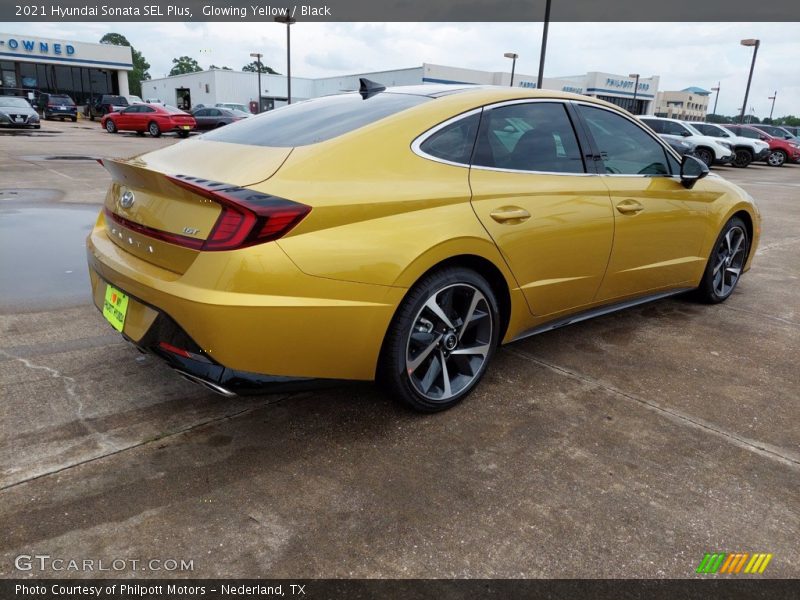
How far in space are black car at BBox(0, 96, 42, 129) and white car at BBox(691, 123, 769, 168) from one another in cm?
2640

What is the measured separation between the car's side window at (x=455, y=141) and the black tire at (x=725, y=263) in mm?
2630

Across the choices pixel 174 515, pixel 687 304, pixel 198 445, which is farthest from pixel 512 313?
pixel 687 304

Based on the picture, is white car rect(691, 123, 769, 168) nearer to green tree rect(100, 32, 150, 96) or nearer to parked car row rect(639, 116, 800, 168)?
parked car row rect(639, 116, 800, 168)

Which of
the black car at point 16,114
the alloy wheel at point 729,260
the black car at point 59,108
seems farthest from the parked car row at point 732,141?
the black car at point 59,108

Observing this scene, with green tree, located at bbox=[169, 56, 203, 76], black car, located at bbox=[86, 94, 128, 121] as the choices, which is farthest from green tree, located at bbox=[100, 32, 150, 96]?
black car, located at bbox=[86, 94, 128, 121]

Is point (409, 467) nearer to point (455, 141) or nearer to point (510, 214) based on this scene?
point (510, 214)

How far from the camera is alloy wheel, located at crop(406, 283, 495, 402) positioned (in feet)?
9.43

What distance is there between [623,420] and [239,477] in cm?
185

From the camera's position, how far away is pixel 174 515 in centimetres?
223

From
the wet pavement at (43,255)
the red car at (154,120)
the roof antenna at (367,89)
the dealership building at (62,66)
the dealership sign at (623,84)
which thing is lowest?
the wet pavement at (43,255)

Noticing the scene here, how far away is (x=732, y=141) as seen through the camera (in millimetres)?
23188

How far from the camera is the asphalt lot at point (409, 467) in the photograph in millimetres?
2100

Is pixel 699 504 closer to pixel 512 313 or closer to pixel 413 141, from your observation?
pixel 512 313

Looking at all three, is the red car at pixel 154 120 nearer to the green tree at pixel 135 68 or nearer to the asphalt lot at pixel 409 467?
the asphalt lot at pixel 409 467
